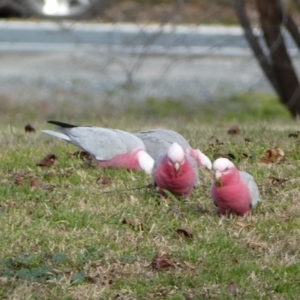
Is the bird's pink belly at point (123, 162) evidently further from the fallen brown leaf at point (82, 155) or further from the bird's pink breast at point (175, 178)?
the bird's pink breast at point (175, 178)

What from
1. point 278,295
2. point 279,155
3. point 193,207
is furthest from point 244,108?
point 278,295

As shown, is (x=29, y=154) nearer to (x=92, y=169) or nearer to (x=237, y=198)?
(x=92, y=169)

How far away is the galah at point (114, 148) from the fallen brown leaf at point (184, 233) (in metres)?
0.91

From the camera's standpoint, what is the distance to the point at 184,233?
4.30m

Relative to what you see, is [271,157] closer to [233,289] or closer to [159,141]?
[159,141]

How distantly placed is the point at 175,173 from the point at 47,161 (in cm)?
139

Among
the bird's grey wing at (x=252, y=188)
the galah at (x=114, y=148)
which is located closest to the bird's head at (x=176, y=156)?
the bird's grey wing at (x=252, y=188)

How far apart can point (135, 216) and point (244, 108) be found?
7.80 m

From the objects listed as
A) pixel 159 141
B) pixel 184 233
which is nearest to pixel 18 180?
pixel 159 141

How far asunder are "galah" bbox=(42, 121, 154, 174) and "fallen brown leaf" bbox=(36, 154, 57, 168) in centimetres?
37

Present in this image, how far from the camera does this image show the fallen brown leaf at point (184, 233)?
4289 mm

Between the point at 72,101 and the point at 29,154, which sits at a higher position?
the point at 29,154

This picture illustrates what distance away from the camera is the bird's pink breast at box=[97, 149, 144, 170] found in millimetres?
5250

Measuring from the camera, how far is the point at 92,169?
5434mm
